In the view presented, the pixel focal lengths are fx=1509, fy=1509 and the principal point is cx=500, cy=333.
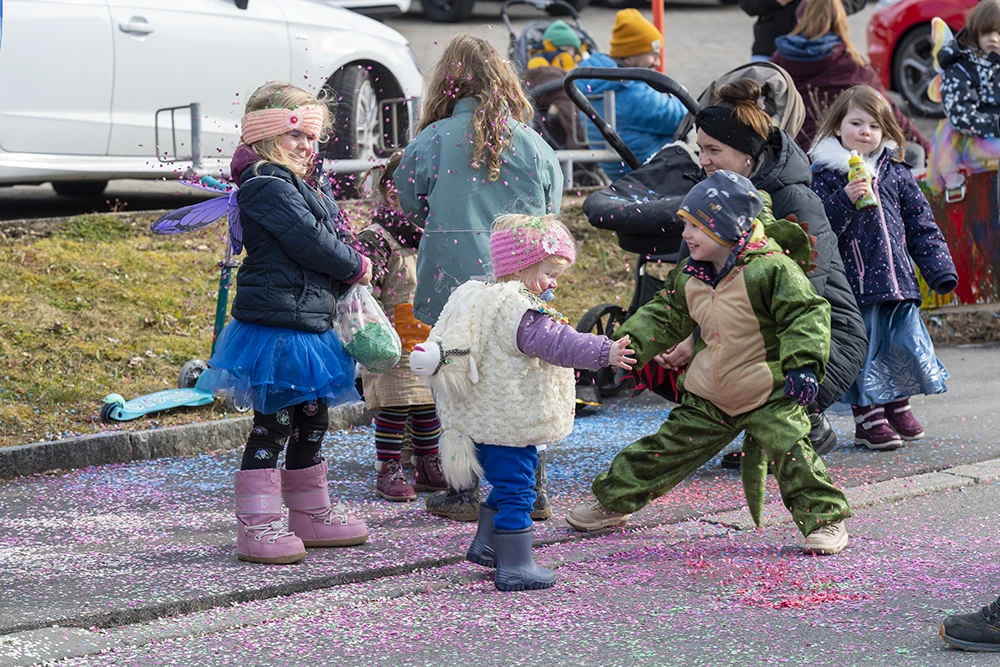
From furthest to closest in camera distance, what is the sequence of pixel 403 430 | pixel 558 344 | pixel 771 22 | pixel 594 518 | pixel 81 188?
pixel 771 22 < pixel 81 188 < pixel 403 430 < pixel 594 518 < pixel 558 344

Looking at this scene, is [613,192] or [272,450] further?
[613,192]

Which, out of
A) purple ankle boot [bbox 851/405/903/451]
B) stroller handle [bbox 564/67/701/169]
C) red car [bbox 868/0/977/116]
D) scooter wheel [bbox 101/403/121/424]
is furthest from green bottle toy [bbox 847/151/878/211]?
red car [bbox 868/0/977/116]

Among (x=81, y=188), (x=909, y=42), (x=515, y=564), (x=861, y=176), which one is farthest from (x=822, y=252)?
(x=909, y=42)

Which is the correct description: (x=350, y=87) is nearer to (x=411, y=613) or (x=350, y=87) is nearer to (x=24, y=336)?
(x=24, y=336)

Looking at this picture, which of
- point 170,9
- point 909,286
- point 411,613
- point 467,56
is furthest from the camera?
point 170,9

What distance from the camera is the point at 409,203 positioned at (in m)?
5.98

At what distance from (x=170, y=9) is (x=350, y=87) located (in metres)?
1.48

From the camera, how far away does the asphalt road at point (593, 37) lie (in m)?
10.9

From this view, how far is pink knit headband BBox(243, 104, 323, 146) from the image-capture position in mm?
5398

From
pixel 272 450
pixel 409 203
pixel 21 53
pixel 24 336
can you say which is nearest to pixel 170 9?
pixel 21 53

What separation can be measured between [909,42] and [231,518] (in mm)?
12243

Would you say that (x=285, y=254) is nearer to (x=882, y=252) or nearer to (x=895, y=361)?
(x=882, y=252)

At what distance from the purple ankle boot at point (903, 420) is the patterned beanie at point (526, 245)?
281cm

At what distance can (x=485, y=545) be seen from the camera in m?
5.20
